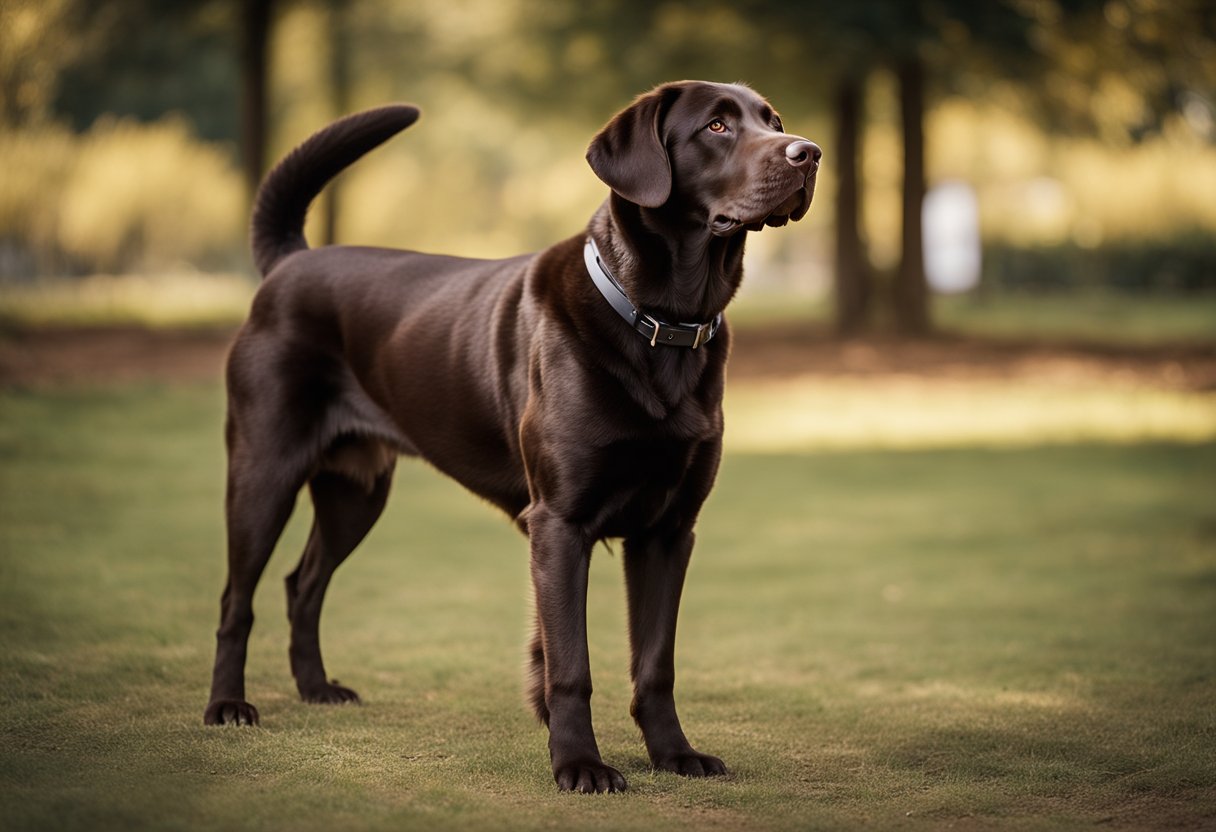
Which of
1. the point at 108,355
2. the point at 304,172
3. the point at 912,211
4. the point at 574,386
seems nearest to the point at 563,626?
the point at 574,386

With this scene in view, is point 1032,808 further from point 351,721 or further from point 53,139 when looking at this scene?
point 53,139

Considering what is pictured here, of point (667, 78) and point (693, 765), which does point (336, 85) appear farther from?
point (693, 765)

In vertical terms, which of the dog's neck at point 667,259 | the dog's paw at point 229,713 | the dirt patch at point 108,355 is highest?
the dog's neck at point 667,259

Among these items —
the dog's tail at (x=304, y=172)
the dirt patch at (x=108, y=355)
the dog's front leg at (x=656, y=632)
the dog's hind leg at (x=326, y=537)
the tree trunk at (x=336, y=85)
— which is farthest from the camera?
the tree trunk at (x=336, y=85)

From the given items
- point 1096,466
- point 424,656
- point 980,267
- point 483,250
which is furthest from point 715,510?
point 483,250

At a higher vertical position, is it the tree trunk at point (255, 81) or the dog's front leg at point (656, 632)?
the tree trunk at point (255, 81)

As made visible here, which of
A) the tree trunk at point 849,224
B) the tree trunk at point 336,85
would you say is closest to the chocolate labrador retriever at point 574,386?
the tree trunk at point 849,224

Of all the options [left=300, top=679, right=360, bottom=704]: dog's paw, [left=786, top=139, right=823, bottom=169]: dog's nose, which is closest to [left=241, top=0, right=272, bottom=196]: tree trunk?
[left=300, top=679, right=360, bottom=704]: dog's paw

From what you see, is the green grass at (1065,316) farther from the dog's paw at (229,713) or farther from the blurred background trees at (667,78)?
the dog's paw at (229,713)

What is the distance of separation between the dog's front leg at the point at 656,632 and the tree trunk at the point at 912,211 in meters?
15.8

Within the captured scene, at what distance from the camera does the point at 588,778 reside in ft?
11.7

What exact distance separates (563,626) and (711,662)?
1.75 metres

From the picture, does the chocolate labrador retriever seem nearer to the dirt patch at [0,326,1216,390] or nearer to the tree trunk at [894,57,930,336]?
the dirt patch at [0,326,1216,390]

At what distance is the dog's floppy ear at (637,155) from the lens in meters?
3.68
